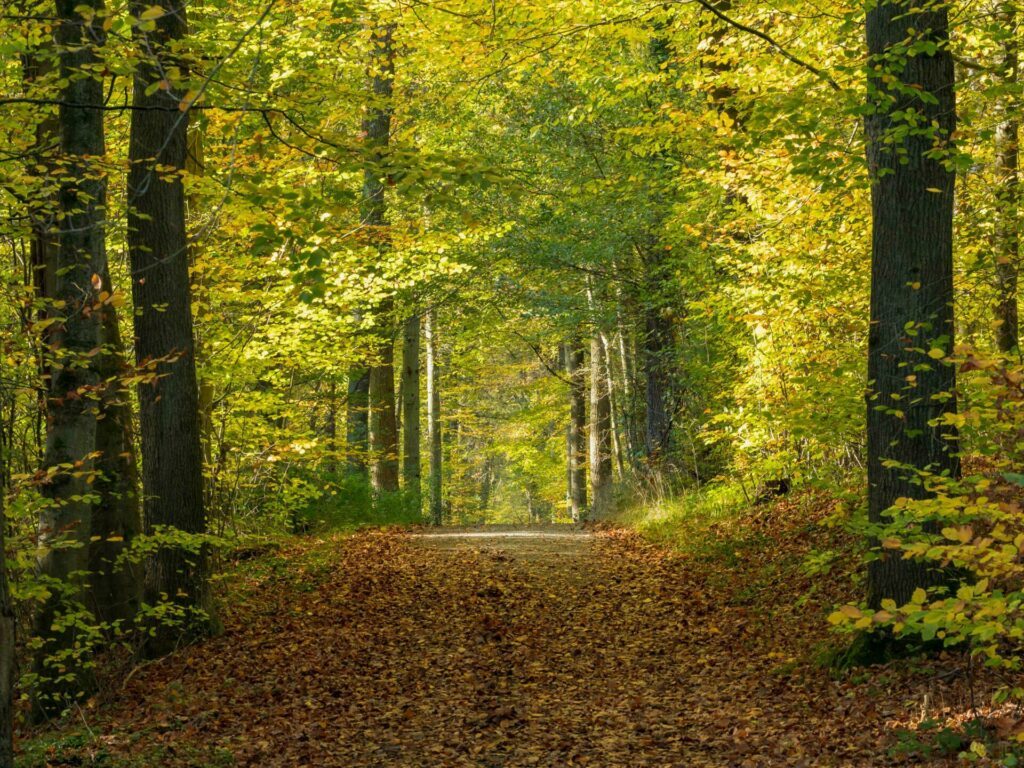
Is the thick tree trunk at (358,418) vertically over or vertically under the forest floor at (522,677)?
over

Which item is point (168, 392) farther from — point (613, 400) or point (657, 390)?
point (613, 400)

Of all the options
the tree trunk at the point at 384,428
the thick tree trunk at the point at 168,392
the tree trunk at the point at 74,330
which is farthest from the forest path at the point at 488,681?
the tree trunk at the point at 384,428

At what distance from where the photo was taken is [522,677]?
28.3ft

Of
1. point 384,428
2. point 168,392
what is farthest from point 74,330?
point 384,428

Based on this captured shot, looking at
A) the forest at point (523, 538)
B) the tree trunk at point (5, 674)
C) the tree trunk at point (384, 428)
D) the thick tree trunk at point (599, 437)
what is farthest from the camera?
the thick tree trunk at point (599, 437)

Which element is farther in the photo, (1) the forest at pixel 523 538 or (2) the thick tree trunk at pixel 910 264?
(2) the thick tree trunk at pixel 910 264

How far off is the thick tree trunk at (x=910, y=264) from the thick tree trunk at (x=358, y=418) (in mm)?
12804

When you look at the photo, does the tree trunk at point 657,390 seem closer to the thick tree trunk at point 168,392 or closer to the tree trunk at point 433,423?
the tree trunk at point 433,423

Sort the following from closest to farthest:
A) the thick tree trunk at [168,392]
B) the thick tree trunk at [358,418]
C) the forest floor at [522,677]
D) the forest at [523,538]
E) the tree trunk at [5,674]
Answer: the tree trunk at [5,674] → the forest at [523,538] → the forest floor at [522,677] → the thick tree trunk at [168,392] → the thick tree trunk at [358,418]

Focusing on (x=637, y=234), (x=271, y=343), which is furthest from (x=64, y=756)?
(x=637, y=234)

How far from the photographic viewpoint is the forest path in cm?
664

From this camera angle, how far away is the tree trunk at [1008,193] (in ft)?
24.5

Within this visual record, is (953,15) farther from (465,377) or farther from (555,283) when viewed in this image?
(465,377)

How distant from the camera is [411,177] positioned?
6.31 meters
